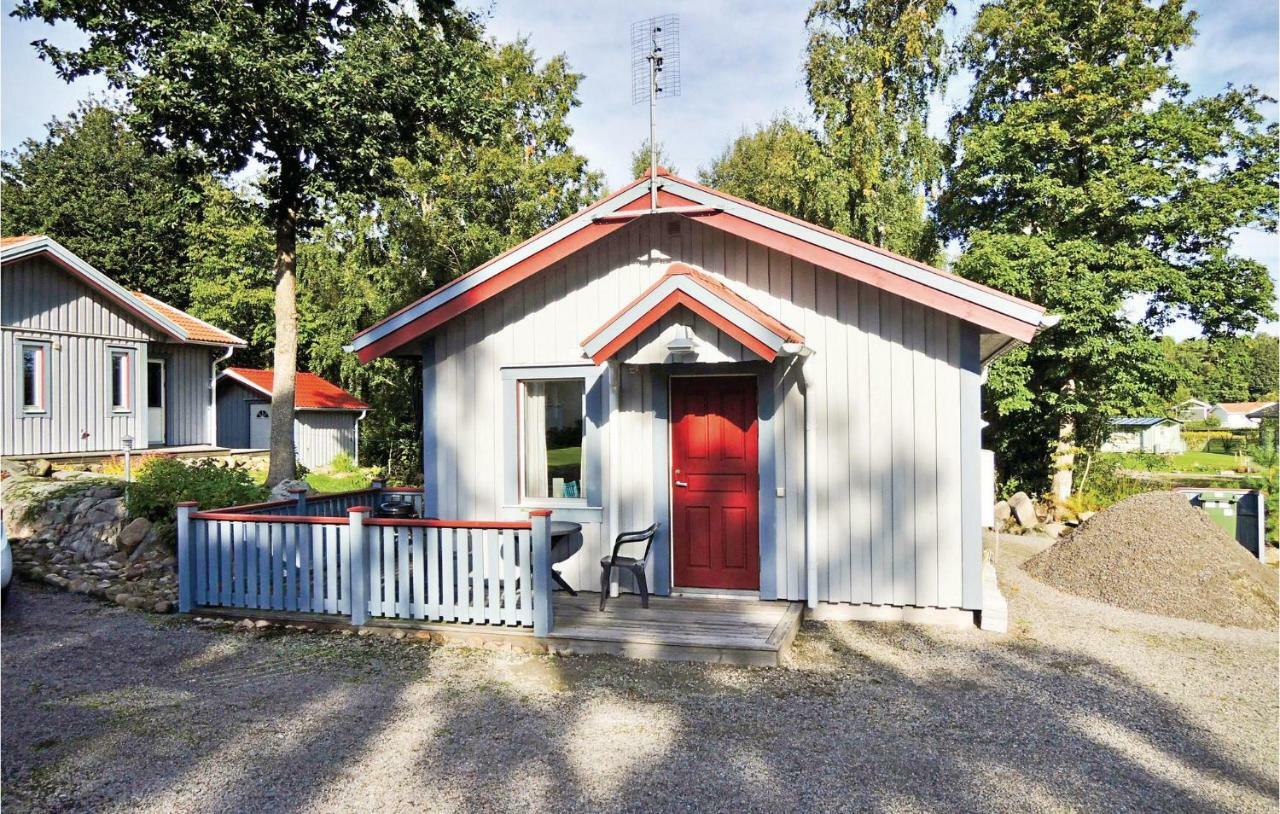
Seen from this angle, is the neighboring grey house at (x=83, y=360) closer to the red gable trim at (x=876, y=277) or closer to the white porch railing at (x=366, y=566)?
the white porch railing at (x=366, y=566)

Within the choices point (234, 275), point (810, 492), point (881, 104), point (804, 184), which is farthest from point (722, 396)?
point (234, 275)

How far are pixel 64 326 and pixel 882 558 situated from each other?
17056 mm

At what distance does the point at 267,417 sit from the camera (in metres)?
23.3

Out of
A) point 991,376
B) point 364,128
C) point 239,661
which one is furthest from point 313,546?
point 991,376

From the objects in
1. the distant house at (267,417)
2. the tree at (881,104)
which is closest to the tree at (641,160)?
the tree at (881,104)

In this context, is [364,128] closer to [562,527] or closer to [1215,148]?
[562,527]

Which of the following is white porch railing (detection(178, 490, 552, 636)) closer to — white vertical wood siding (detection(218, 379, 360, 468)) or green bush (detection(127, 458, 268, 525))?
green bush (detection(127, 458, 268, 525))

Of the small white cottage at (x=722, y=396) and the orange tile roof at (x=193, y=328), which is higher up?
the orange tile roof at (x=193, y=328)

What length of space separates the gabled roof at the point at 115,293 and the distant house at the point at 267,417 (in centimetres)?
326

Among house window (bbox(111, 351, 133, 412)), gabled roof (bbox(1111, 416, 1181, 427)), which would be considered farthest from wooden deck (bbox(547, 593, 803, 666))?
house window (bbox(111, 351, 133, 412))

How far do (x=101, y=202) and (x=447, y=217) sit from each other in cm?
2045

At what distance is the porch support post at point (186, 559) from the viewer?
724 cm

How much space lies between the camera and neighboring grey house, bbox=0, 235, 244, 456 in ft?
48.2

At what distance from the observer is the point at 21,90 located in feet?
41.0
